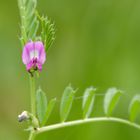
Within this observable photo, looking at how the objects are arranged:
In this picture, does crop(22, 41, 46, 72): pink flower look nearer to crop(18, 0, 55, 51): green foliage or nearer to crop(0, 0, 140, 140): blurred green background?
crop(18, 0, 55, 51): green foliage

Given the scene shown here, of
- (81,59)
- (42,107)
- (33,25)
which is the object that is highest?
(81,59)

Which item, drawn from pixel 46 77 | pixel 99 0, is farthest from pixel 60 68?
pixel 99 0

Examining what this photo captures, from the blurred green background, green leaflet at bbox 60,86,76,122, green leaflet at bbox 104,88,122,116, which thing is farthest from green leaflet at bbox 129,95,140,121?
the blurred green background

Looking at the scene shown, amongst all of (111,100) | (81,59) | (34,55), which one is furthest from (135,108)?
(81,59)

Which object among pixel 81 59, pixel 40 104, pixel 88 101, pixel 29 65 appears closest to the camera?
pixel 29 65

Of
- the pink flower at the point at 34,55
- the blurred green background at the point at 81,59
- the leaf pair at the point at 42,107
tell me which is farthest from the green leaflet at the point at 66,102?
the blurred green background at the point at 81,59

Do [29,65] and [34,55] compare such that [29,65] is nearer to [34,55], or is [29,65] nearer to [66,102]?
[34,55]
